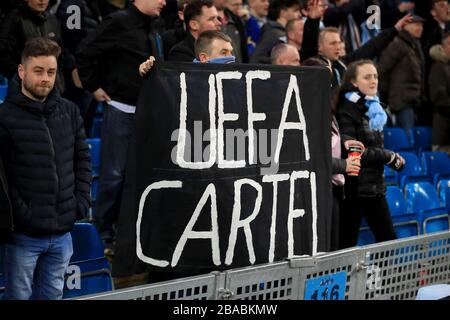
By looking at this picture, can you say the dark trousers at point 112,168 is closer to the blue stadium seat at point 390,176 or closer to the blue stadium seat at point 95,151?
the blue stadium seat at point 95,151

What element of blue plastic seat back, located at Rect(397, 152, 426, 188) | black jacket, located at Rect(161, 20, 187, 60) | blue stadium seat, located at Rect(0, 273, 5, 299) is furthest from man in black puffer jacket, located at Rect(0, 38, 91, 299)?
blue plastic seat back, located at Rect(397, 152, 426, 188)

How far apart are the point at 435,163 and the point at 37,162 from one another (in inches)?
196

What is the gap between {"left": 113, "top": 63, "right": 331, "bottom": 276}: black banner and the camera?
14.1ft

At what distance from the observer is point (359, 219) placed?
592 centimetres

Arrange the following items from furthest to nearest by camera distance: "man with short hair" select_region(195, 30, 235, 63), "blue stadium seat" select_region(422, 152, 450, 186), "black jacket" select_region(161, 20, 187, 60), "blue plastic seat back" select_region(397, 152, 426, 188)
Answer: "blue stadium seat" select_region(422, 152, 450, 186) → "blue plastic seat back" select_region(397, 152, 426, 188) → "black jacket" select_region(161, 20, 187, 60) → "man with short hair" select_region(195, 30, 235, 63)

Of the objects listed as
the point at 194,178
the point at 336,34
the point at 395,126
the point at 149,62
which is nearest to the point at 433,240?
the point at 194,178

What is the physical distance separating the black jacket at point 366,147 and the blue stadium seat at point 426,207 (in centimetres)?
124

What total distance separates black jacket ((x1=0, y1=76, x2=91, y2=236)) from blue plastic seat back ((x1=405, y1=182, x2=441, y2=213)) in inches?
135

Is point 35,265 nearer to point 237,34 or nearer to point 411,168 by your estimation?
point 237,34

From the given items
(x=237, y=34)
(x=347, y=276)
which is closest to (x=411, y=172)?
(x=237, y=34)

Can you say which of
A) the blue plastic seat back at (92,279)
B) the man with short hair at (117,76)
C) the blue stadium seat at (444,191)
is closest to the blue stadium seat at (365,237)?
the blue stadium seat at (444,191)

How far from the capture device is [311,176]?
4.65m

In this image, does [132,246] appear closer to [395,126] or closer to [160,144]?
[160,144]

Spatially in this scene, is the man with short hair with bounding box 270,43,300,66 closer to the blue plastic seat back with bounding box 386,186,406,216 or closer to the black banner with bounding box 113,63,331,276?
the black banner with bounding box 113,63,331,276
